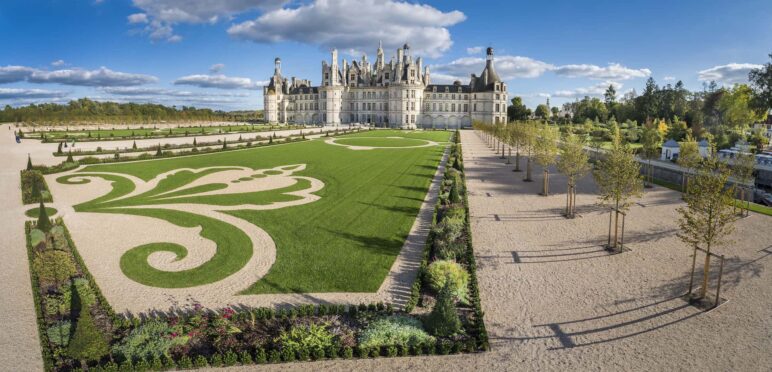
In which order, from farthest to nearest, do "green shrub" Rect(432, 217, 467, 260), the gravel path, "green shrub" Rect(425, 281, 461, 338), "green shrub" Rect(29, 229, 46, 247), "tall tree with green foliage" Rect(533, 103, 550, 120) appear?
"tall tree with green foliage" Rect(533, 103, 550, 120) → "green shrub" Rect(29, 229, 46, 247) → "green shrub" Rect(432, 217, 467, 260) → "green shrub" Rect(425, 281, 461, 338) → the gravel path

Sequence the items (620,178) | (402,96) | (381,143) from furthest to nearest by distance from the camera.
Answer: (402,96) → (381,143) → (620,178)

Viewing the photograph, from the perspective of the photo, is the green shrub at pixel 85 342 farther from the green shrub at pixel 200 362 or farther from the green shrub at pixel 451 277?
the green shrub at pixel 451 277

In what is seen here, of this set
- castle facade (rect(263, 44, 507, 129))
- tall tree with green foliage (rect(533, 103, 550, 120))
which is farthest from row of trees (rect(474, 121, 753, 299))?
tall tree with green foliage (rect(533, 103, 550, 120))

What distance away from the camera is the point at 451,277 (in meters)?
12.5

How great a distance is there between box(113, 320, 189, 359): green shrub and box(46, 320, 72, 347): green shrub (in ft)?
4.30

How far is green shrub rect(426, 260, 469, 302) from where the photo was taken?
12.2 m

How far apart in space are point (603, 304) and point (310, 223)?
1219cm

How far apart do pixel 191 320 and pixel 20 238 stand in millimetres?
11961

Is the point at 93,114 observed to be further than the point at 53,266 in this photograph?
Yes

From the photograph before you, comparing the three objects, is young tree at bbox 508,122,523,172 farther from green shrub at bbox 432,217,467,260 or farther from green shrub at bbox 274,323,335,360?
green shrub at bbox 274,323,335,360

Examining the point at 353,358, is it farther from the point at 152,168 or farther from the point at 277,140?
the point at 277,140

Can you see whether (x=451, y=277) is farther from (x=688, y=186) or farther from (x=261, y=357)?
(x=688, y=186)

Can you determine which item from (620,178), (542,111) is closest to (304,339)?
(620,178)

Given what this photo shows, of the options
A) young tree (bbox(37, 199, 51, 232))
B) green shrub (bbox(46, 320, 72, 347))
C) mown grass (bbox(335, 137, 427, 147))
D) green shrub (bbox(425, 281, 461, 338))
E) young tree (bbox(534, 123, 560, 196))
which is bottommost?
green shrub (bbox(46, 320, 72, 347))
